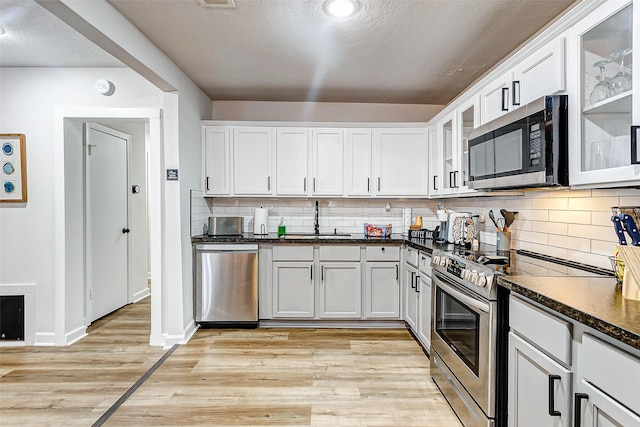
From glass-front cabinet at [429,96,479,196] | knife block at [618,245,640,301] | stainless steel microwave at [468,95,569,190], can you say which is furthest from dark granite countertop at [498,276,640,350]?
glass-front cabinet at [429,96,479,196]

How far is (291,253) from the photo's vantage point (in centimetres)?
373

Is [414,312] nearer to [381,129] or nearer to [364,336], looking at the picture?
[364,336]

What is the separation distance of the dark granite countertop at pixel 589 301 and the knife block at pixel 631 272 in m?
0.04

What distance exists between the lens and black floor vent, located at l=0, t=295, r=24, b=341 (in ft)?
10.9

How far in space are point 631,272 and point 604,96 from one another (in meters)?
0.74

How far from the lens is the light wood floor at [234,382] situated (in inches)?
87.4

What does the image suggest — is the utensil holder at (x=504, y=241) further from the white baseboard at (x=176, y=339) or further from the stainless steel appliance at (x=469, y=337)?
the white baseboard at (x=176, y=339)

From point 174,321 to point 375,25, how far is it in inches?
116

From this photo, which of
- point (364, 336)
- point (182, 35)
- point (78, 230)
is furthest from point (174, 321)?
point (182, 35)

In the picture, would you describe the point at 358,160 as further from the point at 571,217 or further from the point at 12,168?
the point at 12,168

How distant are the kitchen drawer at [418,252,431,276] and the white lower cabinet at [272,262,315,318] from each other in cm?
112

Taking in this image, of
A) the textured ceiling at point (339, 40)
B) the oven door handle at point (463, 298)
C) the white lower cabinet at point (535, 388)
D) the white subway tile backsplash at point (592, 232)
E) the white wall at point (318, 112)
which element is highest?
the textured ceiling at point (339, 40)

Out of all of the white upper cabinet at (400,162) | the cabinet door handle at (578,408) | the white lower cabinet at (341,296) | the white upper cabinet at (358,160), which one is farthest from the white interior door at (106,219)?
the cabinet door handle at (578,408)

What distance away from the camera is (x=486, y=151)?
Answer: 2379 millimetres
